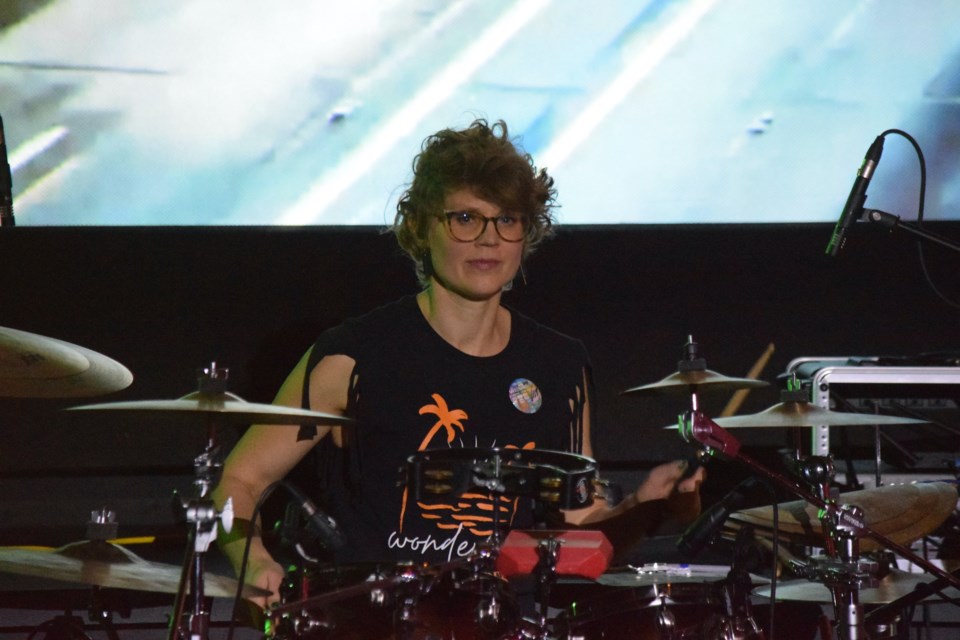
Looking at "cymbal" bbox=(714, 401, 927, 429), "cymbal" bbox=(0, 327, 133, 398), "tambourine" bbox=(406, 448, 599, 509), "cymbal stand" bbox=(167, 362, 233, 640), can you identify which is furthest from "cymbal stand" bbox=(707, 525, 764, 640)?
"cymbal" bbox=(0, 327, 133, 398)

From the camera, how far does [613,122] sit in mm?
3770

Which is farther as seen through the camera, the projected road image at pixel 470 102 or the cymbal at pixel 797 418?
the projected road image at pixel 470 102

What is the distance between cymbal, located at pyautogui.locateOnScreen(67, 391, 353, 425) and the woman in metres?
0.61

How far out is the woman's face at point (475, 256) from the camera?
8.42ft

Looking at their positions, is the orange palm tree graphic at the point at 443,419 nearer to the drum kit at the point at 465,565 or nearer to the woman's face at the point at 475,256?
the woman's face at the point at 475,256

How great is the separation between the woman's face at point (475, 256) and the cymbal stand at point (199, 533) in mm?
873

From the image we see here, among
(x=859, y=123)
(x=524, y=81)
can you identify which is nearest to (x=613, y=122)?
(x=524, y=81)

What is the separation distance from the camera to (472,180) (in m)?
2.62

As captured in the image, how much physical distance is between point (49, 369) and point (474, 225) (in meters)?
1.06

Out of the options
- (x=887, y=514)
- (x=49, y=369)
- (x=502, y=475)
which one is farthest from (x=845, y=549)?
(x=49, y=369)

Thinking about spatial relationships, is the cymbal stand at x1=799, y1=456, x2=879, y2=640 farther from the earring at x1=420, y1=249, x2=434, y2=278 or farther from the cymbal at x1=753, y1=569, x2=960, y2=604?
the earring at x1=420, y1=249, x2=434, y2=278

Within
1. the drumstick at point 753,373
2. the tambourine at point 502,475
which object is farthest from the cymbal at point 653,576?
the drumstick at point 753,373

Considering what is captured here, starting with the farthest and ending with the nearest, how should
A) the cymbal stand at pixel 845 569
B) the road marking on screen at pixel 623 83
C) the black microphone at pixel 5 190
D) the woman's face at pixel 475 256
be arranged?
the road marking on screen at pixel 623 83, the black microphone at pixel 5 190, the woman's face at pixel 475 256, the cymbal stand at pixel 845 569

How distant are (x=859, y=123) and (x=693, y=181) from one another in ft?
1.95
